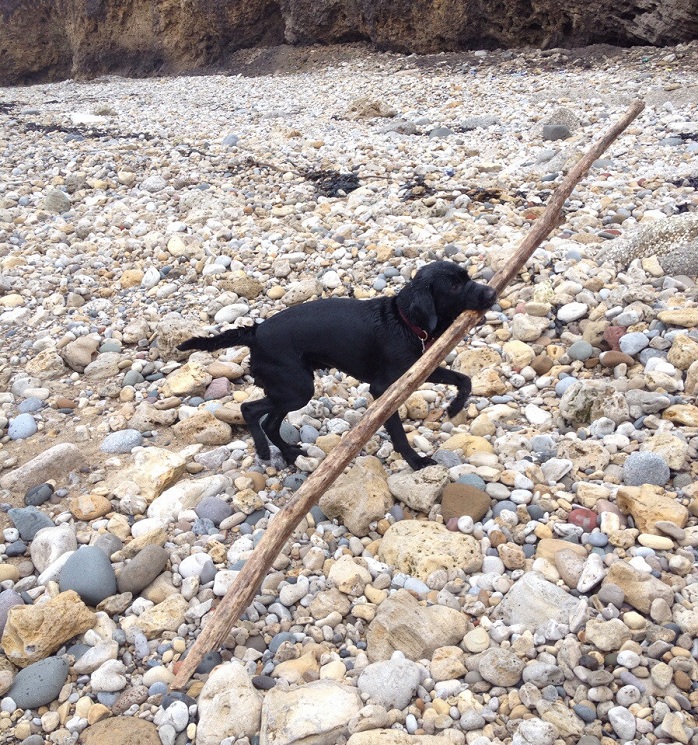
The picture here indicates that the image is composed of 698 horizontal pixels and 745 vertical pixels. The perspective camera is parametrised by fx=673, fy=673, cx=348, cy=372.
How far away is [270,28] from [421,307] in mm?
20337

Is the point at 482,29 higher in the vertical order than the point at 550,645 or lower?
higher

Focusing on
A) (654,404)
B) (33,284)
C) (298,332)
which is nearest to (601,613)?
(654,404)

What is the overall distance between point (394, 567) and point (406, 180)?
5.70 metres

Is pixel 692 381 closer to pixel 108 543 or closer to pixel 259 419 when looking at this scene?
pixel 259 419

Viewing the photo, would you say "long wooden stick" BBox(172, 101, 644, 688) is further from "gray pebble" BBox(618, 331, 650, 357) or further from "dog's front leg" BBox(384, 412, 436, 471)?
"gray pebble" BBox(618, 331, 650, 357)

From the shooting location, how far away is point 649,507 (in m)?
3.07

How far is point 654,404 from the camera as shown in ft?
12.7

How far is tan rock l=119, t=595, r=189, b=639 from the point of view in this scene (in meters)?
2.92

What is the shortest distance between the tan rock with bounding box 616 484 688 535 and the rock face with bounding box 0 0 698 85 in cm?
1250

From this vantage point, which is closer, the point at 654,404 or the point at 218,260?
the point at 654,404

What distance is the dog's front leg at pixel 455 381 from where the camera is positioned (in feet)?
12.9

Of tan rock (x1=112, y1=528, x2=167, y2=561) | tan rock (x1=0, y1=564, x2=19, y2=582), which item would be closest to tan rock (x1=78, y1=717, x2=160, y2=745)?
tan rock (x1=112, y1=528, x2=167, y2=561)

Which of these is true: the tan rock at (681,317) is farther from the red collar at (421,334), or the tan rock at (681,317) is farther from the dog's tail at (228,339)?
the dog's tail at (228,339)

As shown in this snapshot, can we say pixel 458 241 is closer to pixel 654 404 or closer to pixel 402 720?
pixel 654 404
